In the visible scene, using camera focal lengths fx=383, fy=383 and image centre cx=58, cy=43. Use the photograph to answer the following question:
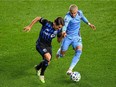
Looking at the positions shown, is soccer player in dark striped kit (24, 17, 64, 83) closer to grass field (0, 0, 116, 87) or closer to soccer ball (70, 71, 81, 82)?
grass field (0, 0, 116, 87)

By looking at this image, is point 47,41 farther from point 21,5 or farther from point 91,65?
point 21,5

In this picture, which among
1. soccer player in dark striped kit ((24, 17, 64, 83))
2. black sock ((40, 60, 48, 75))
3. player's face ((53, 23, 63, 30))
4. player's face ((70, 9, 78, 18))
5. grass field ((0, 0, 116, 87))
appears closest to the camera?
player's face ((53, 23, 63, 30))

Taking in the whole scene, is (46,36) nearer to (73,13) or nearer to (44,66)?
(44,66)

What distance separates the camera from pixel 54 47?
623 inches

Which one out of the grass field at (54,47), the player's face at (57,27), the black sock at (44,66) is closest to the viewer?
the player's face at (57,27)

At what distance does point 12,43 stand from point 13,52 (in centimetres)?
99

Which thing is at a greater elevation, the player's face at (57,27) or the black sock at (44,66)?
the player's face at (57,27)

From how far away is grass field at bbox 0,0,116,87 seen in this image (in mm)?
12898

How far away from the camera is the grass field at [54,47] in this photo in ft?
42.3

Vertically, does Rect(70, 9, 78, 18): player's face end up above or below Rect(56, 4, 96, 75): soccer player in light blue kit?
above

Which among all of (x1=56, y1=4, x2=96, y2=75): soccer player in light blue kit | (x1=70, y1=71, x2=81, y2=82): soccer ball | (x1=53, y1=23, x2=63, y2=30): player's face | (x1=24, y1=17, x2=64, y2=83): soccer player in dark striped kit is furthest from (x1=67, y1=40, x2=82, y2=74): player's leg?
(x1=53, y1=23, x2=63, y2=30): player's face

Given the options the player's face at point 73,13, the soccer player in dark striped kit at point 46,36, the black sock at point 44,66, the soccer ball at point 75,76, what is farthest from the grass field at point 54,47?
the player's face at point 73,13

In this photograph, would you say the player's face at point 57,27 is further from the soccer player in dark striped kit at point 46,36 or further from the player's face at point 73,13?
the player's face at point 73,13

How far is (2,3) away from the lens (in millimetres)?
21375
